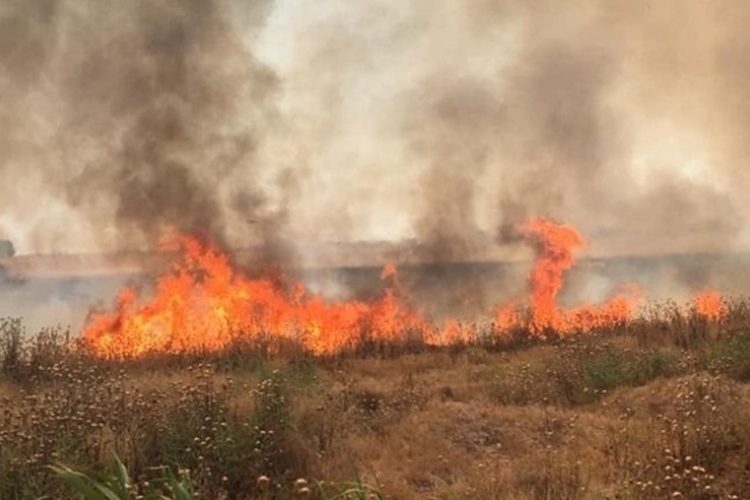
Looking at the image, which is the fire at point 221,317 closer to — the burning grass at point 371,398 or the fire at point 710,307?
the burning grass at point 371,398

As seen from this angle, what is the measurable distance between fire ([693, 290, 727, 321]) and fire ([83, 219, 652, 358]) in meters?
1.57

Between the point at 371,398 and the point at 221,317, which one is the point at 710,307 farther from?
the point at 221,317

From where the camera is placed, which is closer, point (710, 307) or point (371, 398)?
point (371, 398)

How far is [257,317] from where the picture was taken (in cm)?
1780

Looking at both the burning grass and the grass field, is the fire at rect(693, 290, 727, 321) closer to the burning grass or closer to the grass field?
the burning grass

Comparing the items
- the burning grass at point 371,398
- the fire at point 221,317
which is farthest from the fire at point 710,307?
the fire at point 221,317

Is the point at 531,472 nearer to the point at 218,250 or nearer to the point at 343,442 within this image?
the point at 343,442

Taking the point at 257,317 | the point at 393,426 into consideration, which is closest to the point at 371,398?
the point at 393,426

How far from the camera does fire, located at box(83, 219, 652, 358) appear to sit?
629 inches

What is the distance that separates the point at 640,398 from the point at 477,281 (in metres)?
20.0

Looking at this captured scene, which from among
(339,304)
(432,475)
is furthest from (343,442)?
(339,304)

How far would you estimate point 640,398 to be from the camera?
10.3 metres

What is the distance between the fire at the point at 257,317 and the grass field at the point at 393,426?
2.16m

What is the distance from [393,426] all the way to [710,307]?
11183 mm
